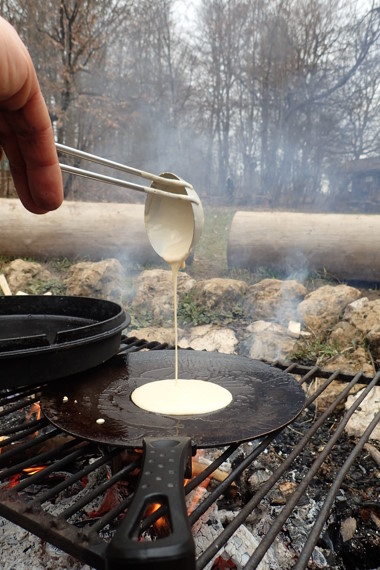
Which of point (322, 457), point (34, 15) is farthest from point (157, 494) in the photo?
point (34, 15)

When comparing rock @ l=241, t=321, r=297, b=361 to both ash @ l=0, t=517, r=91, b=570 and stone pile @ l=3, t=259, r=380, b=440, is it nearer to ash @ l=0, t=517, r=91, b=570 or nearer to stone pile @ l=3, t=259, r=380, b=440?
stone pile @ l=3, t=259, r=380, b=440

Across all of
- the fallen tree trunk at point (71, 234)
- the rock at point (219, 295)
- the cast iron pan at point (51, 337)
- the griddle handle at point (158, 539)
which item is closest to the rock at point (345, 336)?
the rock at point (219, 295)

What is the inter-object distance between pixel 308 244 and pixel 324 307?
1764mm

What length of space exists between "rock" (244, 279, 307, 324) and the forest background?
6673 millimetres

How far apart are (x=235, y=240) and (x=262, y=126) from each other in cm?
1108

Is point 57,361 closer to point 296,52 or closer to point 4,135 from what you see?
point 4,135

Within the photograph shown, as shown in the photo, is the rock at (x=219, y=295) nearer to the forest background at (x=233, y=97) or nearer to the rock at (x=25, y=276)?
the rock at (x=25, y=276)

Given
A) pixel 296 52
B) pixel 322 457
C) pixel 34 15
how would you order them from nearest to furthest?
pixel 322 457 < pixel 34 15 < pixel 296 52

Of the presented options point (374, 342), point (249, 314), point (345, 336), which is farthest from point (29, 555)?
point (249, 314)

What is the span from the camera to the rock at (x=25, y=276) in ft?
17.1

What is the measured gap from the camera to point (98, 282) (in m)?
4.88

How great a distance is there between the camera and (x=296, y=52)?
44.5ft

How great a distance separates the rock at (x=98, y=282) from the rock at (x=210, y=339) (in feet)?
4.02

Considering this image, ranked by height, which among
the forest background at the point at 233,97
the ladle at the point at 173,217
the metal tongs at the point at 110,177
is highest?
the forest background at the point at 233,97
